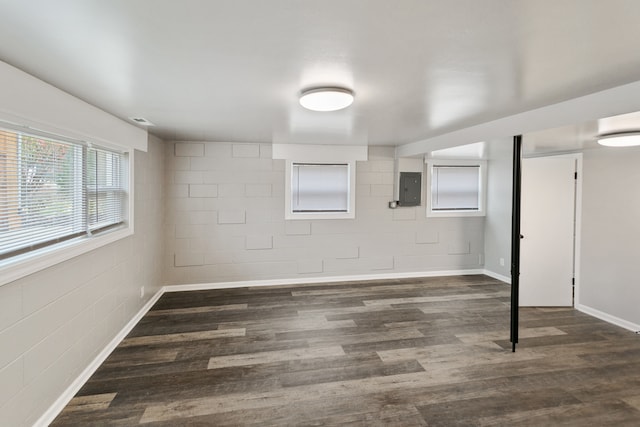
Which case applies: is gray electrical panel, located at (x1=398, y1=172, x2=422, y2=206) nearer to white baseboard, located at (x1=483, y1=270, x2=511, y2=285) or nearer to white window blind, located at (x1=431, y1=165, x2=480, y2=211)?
white window blind, located at (x1=431, y1=165, x2=480, y2=211)

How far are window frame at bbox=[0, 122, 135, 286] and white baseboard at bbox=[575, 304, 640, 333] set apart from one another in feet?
18.2

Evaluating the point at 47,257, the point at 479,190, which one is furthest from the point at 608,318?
the point at 47,257

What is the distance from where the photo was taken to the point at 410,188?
18.0 feet

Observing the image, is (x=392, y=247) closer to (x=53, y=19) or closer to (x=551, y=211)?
(x=551, y=211)

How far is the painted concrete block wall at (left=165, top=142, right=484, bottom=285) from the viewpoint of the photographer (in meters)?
4.88

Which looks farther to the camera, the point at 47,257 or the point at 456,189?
the point at 456,189

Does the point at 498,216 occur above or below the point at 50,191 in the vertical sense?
below

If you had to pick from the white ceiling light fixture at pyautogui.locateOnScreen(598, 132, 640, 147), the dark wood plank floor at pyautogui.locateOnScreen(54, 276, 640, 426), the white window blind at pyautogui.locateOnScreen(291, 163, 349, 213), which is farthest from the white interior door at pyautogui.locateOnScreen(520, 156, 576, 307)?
the white window blind at pyautogui.locateOnScreen(291, 163, 349, 213)

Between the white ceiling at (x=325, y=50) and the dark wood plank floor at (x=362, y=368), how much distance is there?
7.36 feet

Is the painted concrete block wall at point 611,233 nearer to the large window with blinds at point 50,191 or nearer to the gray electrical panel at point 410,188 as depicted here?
the gray electrical panel at point 410,188

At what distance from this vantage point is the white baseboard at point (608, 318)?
11.8 feet

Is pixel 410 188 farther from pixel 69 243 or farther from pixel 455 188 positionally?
pixel 69 243

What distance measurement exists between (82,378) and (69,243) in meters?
1.08

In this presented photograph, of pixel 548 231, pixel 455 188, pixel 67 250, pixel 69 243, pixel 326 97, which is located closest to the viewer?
pixel 326 97
